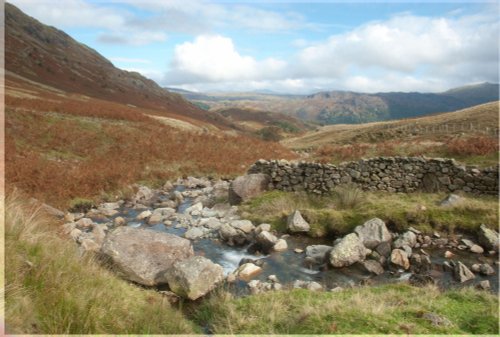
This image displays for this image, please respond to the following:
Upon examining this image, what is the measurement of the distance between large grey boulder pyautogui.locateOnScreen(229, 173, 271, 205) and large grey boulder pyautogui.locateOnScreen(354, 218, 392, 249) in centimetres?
678

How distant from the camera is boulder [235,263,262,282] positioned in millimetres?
10859

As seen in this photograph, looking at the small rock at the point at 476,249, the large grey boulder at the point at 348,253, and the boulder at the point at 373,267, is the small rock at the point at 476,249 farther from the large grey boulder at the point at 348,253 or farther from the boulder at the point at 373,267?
the large grey boulder at the point at 348,253

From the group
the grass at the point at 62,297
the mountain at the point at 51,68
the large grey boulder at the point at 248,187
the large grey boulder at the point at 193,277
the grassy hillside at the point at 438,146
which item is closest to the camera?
the grass at the point at 62,297

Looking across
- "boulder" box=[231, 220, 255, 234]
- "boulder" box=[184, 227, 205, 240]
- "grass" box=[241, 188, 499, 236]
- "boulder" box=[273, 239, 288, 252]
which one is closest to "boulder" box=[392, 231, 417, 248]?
"grass" box=[241, 188, 499, 236]

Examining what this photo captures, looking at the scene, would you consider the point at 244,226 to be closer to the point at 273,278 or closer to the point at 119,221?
the point at 273,278

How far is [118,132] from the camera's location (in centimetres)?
3247

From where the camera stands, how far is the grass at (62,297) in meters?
4.86

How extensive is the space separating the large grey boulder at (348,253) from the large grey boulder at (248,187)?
735 centimetres

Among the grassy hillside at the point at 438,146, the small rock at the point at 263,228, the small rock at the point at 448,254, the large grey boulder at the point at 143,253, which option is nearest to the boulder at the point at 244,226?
the small rock at the point at 263,228

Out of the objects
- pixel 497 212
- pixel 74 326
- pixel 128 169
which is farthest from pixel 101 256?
pixel 128 169

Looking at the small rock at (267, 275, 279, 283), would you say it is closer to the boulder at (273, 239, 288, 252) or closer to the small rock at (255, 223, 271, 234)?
the boulder at (273, 239, 288, 252)

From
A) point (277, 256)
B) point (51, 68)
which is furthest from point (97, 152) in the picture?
point (51, 68)

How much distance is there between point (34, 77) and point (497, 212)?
76.4 metres

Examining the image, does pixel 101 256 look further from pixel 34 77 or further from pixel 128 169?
pixel 34 77
